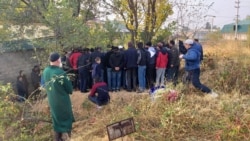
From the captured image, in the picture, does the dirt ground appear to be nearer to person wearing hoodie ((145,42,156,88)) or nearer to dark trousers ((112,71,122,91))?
dark trousers ((112,71,122,91))

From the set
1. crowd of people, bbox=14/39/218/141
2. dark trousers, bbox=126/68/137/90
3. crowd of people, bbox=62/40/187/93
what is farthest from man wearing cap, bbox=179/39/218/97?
dark trousers, bbox=126/68/137/90

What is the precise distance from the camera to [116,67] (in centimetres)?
1052

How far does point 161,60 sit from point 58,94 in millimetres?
5253

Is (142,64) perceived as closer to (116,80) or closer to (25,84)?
(116,80)

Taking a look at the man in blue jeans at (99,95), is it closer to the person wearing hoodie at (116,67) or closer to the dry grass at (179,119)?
the dry grass at (179,119)

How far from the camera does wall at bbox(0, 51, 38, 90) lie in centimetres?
1350

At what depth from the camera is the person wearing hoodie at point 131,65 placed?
34.1 feet

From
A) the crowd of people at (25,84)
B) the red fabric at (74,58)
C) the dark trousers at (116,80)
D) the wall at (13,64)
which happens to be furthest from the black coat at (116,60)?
the wall at (13,64)

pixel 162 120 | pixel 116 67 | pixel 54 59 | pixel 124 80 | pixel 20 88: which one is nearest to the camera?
pixel 54 59

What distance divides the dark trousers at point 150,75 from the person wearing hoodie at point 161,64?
9.6 inches

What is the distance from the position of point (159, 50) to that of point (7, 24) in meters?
5.03

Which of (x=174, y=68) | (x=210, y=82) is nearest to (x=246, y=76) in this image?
(x=210, y=82)

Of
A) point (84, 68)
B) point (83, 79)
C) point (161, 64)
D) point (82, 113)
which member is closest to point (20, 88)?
point (83, 79)

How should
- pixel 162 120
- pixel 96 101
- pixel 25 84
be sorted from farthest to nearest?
pixel 25 84 < pixel 96 101 < pixel 162 120
